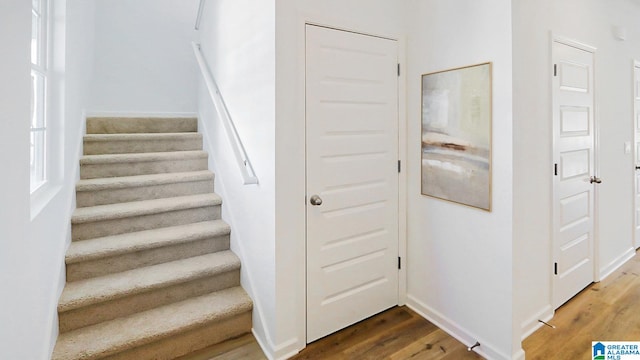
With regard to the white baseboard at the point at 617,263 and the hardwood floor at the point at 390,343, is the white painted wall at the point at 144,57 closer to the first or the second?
the hardwood floor at the point at 390,343

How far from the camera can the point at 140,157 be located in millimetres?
2924

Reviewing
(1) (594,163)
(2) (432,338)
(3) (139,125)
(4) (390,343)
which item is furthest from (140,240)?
(1) (594,163)

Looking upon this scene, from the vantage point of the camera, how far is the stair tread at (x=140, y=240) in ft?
7.06

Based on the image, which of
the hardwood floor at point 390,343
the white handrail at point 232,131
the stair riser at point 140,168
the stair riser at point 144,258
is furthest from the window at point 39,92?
the hardwood floor at point 390,343

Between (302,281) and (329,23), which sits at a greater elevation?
(329,23)

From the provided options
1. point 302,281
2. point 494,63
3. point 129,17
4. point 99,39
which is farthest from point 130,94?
point 494,63

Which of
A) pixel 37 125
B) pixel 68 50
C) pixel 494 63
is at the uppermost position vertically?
pixel 68 50

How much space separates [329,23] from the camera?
6.97 ft

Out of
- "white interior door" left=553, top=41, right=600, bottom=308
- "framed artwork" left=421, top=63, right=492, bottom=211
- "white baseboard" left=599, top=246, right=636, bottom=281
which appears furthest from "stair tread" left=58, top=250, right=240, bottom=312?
"white baseboard" left=599, top=246, right=636, bottom=281

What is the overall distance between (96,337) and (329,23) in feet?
7.79

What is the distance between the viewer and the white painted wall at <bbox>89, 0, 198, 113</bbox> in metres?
3.72

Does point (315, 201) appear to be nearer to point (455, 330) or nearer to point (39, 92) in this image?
point (455, 330)

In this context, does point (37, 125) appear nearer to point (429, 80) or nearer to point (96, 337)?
point (96, 337)

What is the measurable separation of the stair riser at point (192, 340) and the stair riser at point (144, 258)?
607mm
